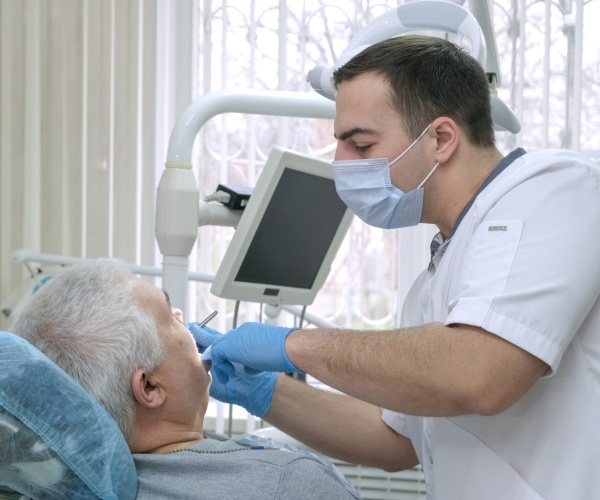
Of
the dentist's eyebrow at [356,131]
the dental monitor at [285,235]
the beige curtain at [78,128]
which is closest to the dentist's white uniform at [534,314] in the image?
the dentist's eyebrow at [356,131]

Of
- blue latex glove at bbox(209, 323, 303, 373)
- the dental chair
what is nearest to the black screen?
blue latex glove at bbox(209, 323, 303, 373)

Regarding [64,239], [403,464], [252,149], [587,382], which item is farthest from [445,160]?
[64,239]

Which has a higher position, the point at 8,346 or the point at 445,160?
the point at 445,160

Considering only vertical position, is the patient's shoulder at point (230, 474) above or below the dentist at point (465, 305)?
below

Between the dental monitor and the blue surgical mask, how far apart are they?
0.27m

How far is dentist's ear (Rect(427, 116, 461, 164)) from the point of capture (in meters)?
1.39

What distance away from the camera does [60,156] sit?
10.7 feet

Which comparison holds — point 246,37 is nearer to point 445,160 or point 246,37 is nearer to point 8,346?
point 445,160

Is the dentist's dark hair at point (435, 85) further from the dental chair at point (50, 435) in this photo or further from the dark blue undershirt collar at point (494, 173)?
the dental chair at point (50, 435)

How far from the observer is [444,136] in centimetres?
141

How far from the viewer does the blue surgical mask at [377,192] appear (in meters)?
1.46

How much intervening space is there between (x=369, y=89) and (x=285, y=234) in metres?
0.52

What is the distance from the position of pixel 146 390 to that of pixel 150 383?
0.01 metres

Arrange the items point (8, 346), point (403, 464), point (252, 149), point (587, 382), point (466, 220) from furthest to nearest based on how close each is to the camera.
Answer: point (252, 149)
point (403, 464)
point (466, 220)
point (587, 382)
point (8, 346)
